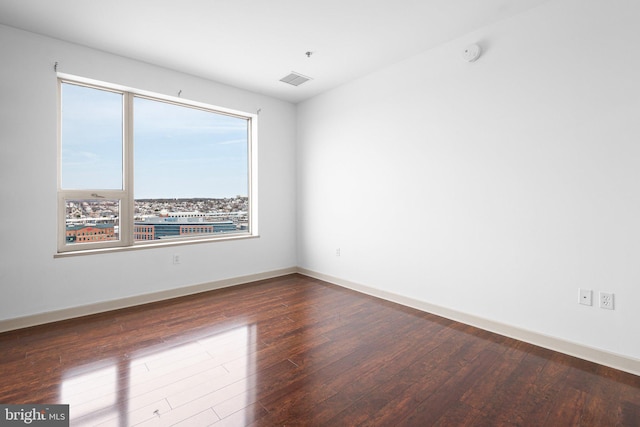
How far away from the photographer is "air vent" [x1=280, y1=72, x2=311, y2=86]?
12.8 ft

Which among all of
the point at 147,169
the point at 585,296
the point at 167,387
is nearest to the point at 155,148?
the point at 147,169

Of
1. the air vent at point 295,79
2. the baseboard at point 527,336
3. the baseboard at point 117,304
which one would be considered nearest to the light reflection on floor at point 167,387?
the baseboard at point 117,304

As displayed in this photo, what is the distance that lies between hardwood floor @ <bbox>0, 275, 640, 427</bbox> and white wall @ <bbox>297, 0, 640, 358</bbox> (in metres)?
0.42

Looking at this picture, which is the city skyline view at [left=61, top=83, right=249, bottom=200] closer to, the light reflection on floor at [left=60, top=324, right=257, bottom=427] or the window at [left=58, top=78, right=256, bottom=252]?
the window at [left=58, top=78, right=256, bottom=252]

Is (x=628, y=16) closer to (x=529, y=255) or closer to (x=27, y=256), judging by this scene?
(x=529, y=255)

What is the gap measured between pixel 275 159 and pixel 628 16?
393 centimetres

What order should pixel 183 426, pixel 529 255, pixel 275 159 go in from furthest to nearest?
1. pixel 275 159
2. pixel 529 255
3. pixel 183 426

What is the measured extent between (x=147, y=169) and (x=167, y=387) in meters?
2.74

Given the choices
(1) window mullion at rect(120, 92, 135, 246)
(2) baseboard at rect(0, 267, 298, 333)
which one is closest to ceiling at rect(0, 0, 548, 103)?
(1) window mullion at rect(120, 92, 135, 246)

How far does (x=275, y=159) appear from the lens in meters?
4.81

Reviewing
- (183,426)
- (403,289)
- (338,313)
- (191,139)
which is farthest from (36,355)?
(403,289)

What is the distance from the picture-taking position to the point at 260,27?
2842 millimetres

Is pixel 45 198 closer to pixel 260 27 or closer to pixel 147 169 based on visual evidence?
pixel 147 169

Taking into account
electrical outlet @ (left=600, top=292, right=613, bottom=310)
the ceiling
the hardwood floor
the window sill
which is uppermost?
the ceiling
